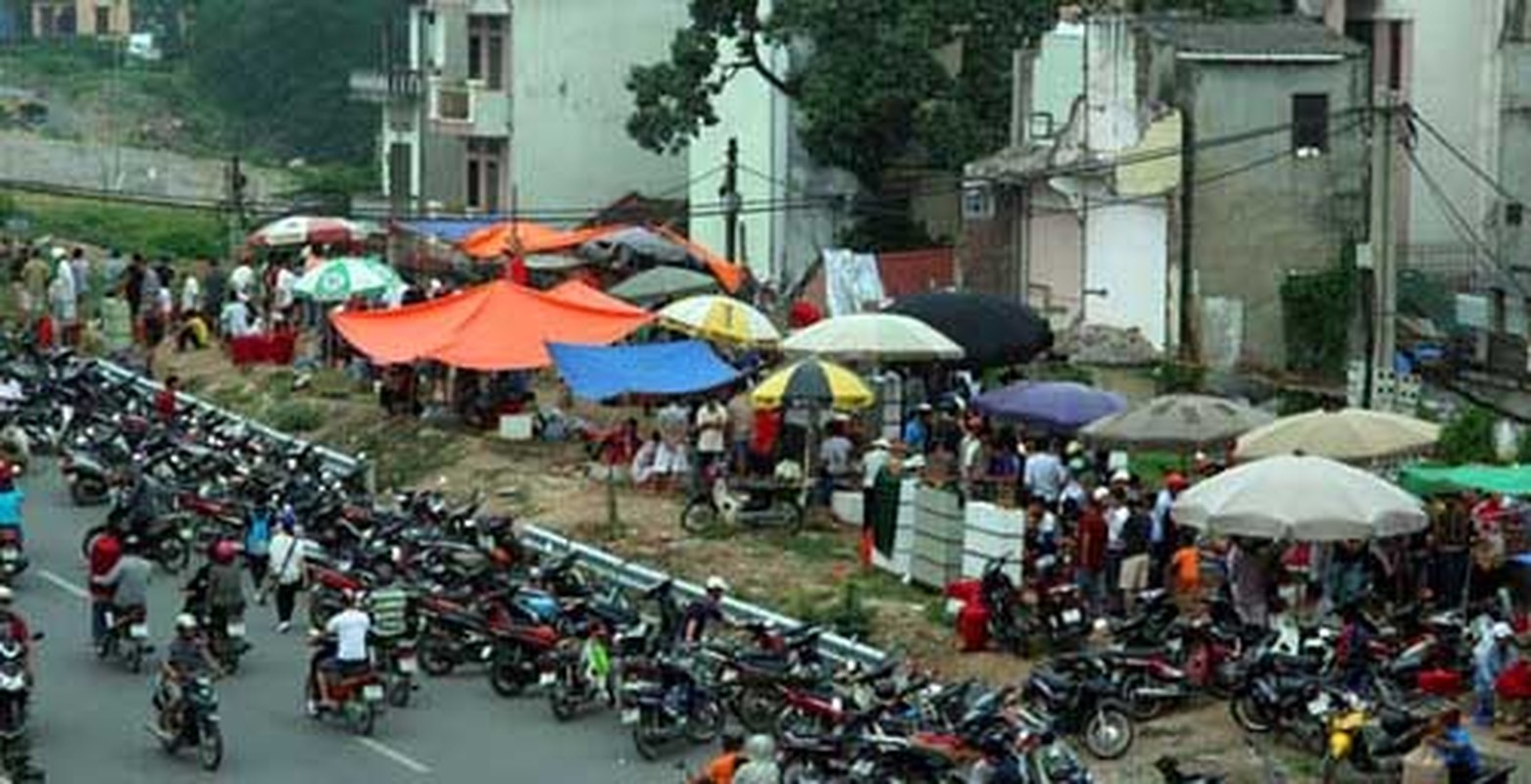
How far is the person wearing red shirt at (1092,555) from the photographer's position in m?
25.6

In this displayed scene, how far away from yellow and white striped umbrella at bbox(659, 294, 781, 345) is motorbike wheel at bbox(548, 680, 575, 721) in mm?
10420

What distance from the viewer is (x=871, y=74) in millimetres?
48625

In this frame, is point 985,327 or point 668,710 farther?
point 985,327

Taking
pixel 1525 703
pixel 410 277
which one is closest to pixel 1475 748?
pixel 1525 703

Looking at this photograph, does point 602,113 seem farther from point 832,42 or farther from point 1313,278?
point 1313,278

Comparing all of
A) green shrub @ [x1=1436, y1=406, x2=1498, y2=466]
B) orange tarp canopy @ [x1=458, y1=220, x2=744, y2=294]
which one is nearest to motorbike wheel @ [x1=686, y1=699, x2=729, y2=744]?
green shrub @ [x1=1436, y1=406, x2=1498, y2=466]

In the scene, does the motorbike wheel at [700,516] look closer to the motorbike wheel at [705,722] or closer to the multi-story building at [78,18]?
the motorbike wheel at [705,722]

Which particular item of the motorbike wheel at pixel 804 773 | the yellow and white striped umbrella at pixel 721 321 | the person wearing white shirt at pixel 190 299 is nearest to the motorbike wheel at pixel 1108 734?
the motorbike wheel at pixel 804 773

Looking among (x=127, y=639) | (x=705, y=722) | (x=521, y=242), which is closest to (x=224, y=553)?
(x=127, y=639)

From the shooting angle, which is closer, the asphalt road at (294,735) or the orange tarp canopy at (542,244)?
the asphalt road at (294,735)

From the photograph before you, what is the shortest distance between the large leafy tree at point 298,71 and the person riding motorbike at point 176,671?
79.4m

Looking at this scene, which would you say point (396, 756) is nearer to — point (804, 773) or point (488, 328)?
point (804, 773)

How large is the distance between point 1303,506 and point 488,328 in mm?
12869

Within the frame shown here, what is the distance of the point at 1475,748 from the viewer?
20.5 metres
